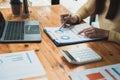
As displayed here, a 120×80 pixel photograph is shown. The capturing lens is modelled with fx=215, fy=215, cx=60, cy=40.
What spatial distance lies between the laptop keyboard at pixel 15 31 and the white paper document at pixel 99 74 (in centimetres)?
44

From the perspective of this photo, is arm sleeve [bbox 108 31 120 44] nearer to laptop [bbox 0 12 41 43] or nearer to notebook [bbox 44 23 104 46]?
notebook [bbox 44 23 104 46]

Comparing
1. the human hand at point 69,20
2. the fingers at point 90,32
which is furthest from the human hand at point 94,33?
the human hand at point 69,20

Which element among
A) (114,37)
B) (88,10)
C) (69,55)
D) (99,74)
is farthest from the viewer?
(88,10)

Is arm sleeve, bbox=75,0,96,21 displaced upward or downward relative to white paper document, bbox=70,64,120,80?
upward

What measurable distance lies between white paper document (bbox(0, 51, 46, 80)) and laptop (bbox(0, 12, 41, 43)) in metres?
0.15

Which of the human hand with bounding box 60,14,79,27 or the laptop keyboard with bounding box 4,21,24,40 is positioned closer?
the laptop keyboard with bounding box 4,21,24,40

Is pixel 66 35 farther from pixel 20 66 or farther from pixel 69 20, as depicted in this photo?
pixel 20 66

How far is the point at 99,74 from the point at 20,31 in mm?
574

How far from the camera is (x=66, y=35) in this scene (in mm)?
1245

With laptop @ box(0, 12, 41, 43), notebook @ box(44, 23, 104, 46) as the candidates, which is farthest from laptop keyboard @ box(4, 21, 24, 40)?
notebook @ box(44, 23, 104, 46)

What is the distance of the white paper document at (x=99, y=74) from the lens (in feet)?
2.86

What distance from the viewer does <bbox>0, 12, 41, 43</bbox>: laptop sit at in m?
1.18

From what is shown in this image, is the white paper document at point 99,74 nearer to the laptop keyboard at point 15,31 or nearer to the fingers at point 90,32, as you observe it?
the fingers at point 90,32

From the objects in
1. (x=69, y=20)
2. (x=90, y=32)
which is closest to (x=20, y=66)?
(x=90, y=32)
